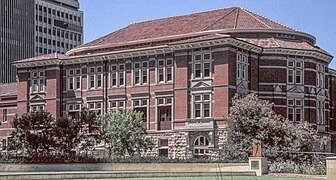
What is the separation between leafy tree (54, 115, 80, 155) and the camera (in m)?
58.2

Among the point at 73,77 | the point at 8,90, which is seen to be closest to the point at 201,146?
the point at 73,77

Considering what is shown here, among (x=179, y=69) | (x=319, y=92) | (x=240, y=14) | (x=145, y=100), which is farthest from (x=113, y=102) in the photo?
(x=319, y=92)

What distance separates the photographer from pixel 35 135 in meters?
58.2

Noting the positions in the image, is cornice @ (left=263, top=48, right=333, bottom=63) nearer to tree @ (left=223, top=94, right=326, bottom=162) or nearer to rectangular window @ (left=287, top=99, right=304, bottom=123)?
rectangular window @ (left=287, top=99, right=304, bottom=123)

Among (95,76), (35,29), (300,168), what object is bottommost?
(300,168)

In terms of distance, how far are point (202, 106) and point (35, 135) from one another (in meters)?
15.3

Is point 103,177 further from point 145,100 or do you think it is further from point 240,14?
point 240,14

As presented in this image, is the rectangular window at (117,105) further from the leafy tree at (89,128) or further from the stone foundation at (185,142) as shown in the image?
the leafy tree at (89,128)

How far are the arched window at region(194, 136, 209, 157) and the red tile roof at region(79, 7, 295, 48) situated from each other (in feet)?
36.2

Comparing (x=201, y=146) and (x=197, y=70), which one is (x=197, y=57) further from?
(x=201, y=146)

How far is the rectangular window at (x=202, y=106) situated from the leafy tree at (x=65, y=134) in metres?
12.0

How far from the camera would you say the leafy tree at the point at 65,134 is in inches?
2291

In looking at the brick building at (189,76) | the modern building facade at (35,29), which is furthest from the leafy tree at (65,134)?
the modern building facade at (35,29)

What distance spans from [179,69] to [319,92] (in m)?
14.5
